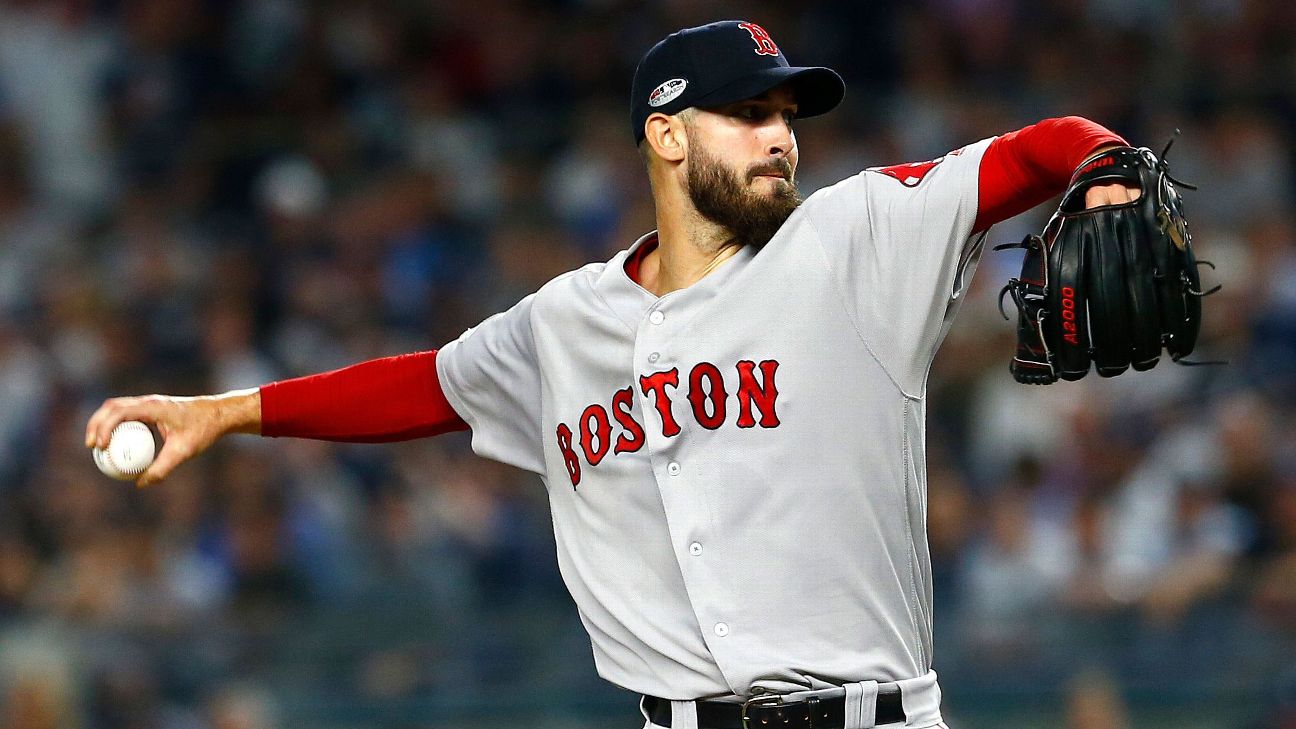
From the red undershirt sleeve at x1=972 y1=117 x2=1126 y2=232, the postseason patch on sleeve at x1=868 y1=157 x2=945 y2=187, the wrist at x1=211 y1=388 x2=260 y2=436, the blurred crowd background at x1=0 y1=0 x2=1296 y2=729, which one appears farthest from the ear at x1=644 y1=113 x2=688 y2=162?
the blurred crowd background at x1=0 y1=0 x2=1296 y2=729

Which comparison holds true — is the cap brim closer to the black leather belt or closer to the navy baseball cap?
the navy baseball cap

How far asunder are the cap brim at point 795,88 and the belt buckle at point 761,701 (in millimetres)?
1052

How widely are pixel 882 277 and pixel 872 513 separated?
403 millimetres

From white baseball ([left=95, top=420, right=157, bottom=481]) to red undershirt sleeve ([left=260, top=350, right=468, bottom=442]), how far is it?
0.28 meters

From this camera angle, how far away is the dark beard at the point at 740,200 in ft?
10.2

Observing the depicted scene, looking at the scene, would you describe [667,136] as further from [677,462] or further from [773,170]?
[677,462]

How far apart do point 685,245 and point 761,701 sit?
863 mm

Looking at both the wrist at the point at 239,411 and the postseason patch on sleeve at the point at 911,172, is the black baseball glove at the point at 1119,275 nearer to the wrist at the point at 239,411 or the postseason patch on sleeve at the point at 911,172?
the postseason patch on sleeve at the point at 911,172

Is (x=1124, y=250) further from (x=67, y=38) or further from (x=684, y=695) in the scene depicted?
(x=67, y=38)

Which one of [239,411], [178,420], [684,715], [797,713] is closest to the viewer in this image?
[797,713]

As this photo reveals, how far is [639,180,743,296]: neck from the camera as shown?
3189 mm

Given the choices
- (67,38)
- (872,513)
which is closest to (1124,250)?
(872,513)

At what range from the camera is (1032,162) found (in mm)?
2770

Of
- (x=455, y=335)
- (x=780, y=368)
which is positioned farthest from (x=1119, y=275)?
(x=455, y=335)
